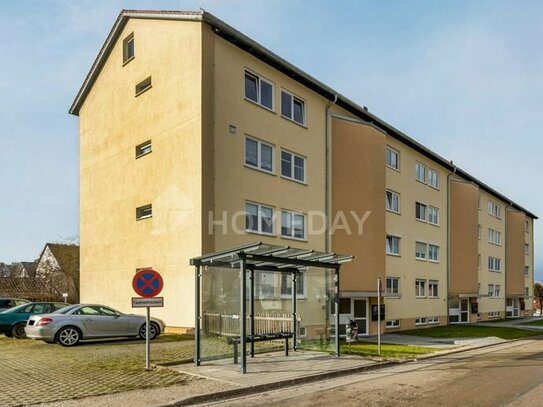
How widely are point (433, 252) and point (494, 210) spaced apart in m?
16.9

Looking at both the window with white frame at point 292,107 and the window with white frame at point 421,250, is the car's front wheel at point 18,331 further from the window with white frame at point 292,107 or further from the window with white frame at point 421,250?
the window with white frame at point 421,250

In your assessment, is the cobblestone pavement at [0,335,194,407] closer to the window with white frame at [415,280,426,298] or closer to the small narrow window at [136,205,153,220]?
the small narrow window at [136,205,153,220]

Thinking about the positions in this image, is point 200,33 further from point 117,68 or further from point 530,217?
point 530,217

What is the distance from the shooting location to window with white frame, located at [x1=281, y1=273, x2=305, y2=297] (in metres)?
15.9

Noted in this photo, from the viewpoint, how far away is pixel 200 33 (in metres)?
18.1

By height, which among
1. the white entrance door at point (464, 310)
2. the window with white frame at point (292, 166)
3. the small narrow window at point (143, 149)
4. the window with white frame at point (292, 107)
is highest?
the window with white frame at point (292, 107)

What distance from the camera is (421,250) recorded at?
105 feet

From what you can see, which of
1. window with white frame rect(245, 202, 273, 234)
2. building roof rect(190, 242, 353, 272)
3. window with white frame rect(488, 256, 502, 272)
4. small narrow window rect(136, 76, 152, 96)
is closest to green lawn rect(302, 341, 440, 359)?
building roof rect(190, 242, 353, 272)

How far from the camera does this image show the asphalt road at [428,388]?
8.89 meters

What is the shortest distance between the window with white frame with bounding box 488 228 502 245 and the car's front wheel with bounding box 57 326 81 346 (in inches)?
1520

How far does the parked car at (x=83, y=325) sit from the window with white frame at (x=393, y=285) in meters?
14.8

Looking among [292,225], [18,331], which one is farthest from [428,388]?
[18,331]

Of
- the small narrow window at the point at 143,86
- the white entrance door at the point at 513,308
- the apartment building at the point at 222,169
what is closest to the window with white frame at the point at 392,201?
the apartment building at the point at 222,169

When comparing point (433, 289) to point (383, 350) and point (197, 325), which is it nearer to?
point (383, 350)
